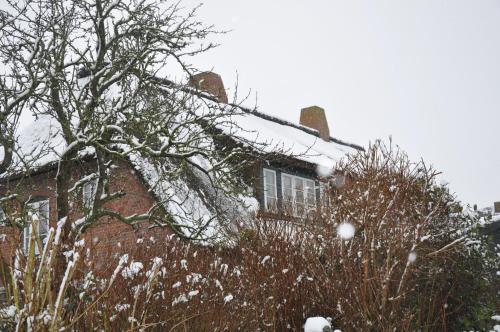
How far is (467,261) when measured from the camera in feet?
32.1

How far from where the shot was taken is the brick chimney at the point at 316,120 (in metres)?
22.9

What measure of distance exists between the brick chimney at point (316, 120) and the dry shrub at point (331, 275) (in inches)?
445

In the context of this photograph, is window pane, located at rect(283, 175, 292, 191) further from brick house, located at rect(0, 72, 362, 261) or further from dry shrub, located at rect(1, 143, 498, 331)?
dry shrub, located at rect(1, 143, 498, 331)

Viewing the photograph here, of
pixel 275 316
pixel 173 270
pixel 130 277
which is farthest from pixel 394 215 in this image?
pixel 130 277

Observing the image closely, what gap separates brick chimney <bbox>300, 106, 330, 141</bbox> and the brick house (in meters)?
0.04

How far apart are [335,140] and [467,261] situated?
14584 mm

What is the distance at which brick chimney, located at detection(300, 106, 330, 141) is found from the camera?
2291 centimetres

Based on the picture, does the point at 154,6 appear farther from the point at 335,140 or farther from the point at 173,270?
the point at 335,140

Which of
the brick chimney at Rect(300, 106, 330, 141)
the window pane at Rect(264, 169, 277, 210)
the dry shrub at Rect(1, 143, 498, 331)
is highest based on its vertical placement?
the brick chimney at Rect(300, 106, 330, 141)

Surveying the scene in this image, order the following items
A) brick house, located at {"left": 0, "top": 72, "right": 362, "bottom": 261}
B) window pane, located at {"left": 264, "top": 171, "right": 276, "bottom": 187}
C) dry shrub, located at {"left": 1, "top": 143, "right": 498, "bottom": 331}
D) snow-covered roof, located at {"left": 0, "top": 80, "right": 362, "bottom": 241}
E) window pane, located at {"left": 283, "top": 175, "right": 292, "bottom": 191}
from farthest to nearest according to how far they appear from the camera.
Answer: window pane, located at {"left": 283, "top": 175, "right": 292, "bottom": 191}, window pane, located at {"left": 264, "top": 171, "right": 276, "bottom": 187}, brick house, located at {"left": 0, "top": 72, "right": 362, "bottom": 261}, snow-covered roof, located at {"left": 0, "top": 80, "right": 362, "bottom": 241}, dry shrub, located at {"left": 1, "top": 143, "right": 498, "bottom": 331}

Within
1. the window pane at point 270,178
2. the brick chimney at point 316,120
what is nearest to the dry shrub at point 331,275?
the window pane at point 270,178

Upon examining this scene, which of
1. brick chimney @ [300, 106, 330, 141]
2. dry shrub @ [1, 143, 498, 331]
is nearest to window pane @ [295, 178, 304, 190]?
dry shrub @ [1, 143, 498, 331]

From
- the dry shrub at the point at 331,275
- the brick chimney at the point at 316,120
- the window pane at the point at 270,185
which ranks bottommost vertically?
the dry shrub at the point at 331,275

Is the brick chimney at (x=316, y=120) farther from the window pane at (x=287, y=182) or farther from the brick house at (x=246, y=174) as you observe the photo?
the window pane at (x=287, y=182)
